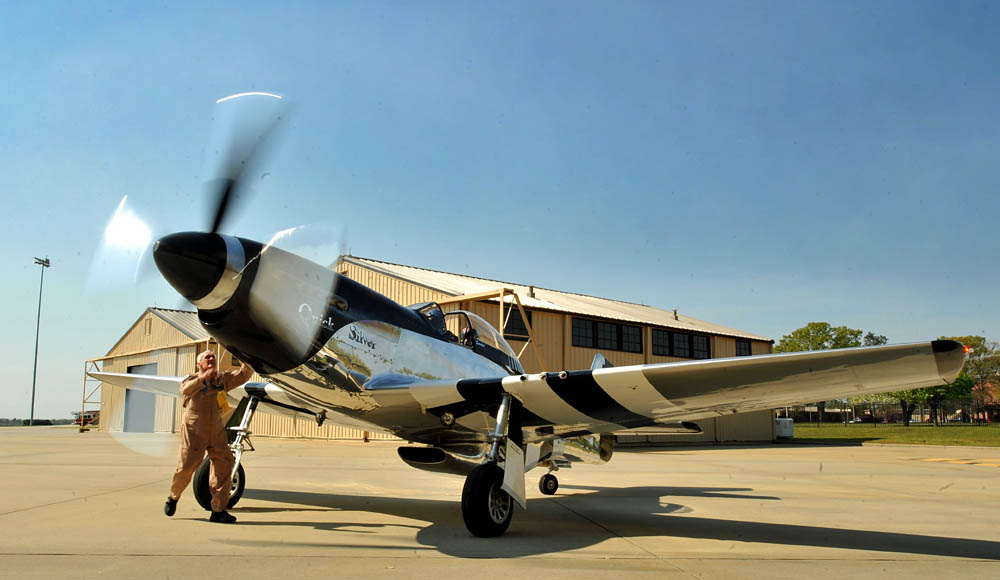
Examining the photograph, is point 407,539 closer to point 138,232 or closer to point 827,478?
point 138,232

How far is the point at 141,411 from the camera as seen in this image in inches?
1414

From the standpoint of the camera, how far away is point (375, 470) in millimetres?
12680

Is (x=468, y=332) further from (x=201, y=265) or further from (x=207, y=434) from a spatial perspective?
(x=201, y=265)

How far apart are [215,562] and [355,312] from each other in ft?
7.66

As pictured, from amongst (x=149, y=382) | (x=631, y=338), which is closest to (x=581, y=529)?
(x=149, y=382)

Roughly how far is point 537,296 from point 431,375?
20509 mm

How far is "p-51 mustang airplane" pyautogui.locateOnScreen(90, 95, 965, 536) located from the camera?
465 cm

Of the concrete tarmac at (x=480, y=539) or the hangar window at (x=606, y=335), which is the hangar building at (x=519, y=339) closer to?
the hangar window at (x=606, y=335)

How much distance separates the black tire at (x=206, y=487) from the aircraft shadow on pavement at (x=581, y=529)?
0.17m

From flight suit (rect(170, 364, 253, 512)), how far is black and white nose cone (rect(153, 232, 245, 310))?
3.96 ft

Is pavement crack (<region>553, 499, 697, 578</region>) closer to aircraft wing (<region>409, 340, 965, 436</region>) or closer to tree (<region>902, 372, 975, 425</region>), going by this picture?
aircraft wing (<region>409, 340, 965, 436</region>)

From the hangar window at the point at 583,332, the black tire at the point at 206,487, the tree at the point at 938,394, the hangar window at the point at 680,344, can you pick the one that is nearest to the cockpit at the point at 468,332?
the black tire at the point at 206,487

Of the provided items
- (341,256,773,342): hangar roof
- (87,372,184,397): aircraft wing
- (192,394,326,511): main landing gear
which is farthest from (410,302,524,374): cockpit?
(341,256,773,342): hangar roof

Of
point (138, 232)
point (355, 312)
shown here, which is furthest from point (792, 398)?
point (138, 232)
